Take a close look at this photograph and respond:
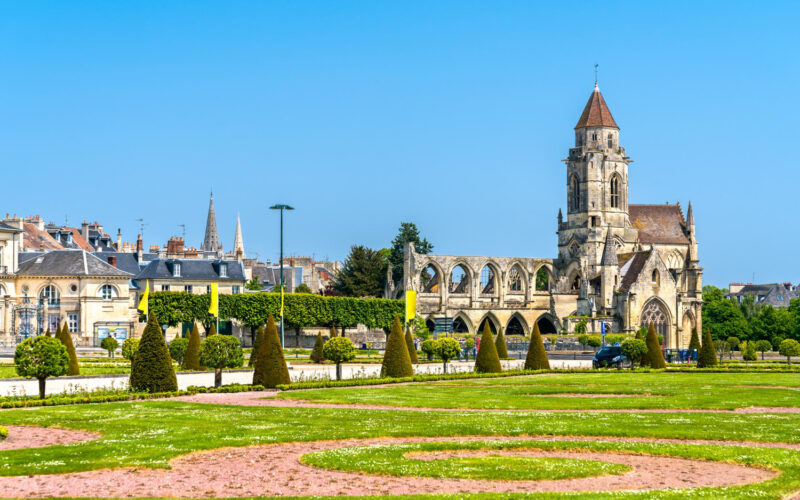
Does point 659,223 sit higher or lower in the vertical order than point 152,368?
higher

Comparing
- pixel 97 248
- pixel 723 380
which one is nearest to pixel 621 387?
pixel 723 380

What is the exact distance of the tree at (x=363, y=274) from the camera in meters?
96.8

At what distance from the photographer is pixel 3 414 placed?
23484 millimetres

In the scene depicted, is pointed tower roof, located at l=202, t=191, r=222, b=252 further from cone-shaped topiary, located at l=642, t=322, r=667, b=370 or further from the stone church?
cone-shaped topiary, located at l=642, t=322, r=667, b=370

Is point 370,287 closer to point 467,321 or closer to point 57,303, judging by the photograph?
point 467,321

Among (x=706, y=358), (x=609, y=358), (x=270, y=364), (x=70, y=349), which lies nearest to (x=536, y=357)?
(x=609, y=358)

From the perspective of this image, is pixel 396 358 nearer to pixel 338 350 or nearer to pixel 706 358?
pixel 338 350

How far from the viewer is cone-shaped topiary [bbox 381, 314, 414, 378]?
37.8m

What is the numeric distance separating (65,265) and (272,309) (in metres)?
14.5

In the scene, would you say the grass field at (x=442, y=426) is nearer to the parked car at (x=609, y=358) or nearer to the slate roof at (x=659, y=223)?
the parked car at (x=609, y=358)

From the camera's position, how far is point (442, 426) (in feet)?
68.3

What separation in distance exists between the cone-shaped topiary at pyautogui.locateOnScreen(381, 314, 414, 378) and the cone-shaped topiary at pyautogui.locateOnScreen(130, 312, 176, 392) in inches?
397

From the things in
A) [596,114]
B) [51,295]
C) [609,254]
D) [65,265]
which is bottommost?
[51,295]

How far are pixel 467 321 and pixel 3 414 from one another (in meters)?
66.9
